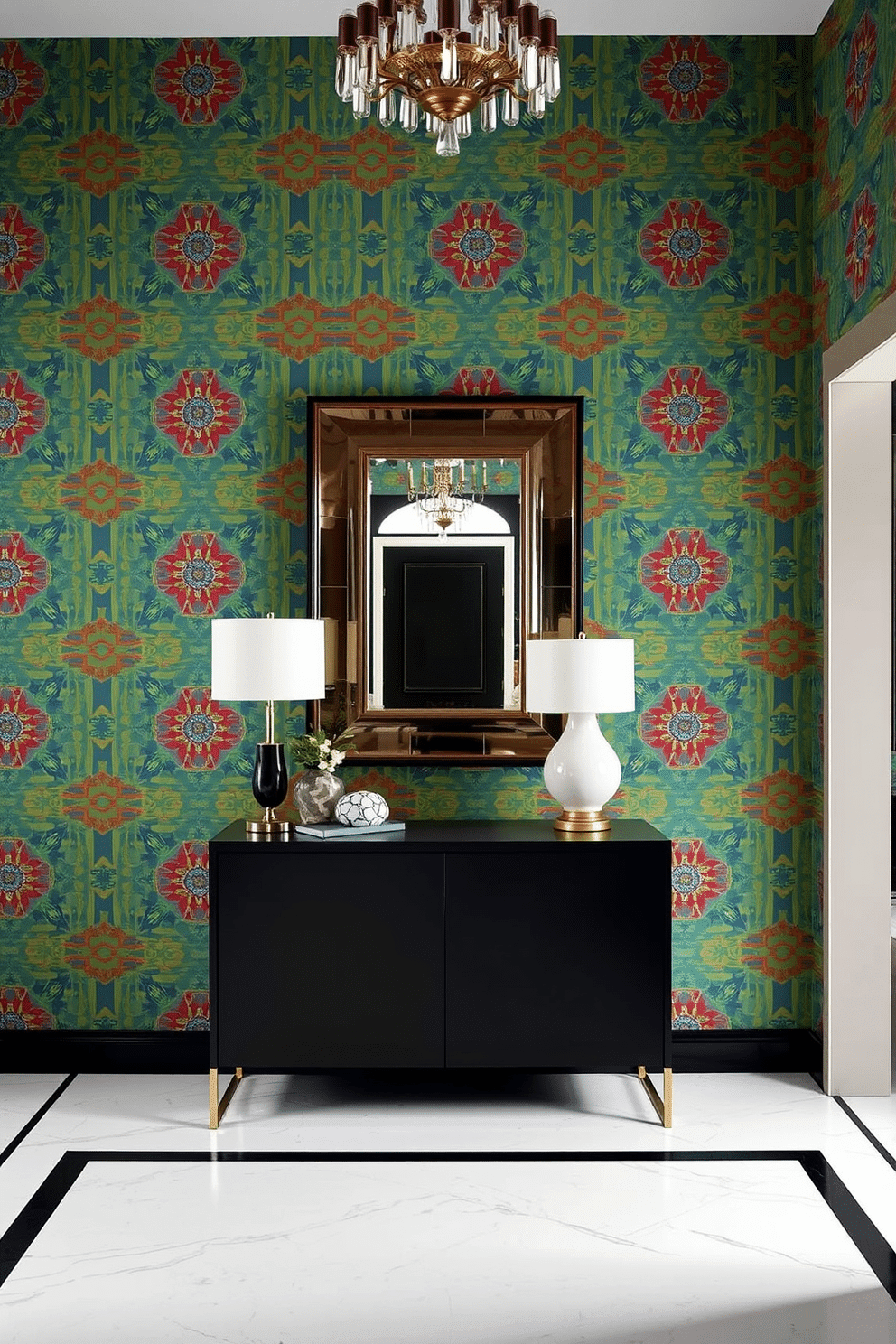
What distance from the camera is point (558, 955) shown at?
3195 millimetres

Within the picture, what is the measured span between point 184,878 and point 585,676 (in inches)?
57.4

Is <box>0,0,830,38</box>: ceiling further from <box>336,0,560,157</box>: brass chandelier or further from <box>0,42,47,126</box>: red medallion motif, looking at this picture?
<box>336,0,560,157</box>: brass chandelier

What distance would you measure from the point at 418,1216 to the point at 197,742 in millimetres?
1623

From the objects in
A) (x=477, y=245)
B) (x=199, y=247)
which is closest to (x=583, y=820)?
(x=477, y=245)

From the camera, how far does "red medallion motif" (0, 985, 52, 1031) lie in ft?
12.1

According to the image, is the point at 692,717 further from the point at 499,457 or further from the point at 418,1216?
the point at 418,1216

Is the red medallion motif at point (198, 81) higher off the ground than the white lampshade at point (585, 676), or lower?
higher

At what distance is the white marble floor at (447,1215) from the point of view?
225 centimetres

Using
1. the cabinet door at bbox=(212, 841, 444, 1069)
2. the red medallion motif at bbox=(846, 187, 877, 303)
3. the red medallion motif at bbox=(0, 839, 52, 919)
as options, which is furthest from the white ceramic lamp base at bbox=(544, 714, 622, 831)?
the red medallion motif at bbox=(0, 839, 52, 919)

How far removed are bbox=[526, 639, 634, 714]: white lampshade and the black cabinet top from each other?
0.36m

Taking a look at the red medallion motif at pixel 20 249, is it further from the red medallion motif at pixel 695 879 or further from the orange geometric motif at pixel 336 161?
the red medallion motif at pixel 695 879

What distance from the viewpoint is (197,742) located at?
3.67 metres

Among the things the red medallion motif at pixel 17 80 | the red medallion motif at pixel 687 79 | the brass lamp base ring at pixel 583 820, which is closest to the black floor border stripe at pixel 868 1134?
the brass lamp base ring at pixel 583 820

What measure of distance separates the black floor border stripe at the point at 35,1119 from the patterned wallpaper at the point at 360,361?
82cm
